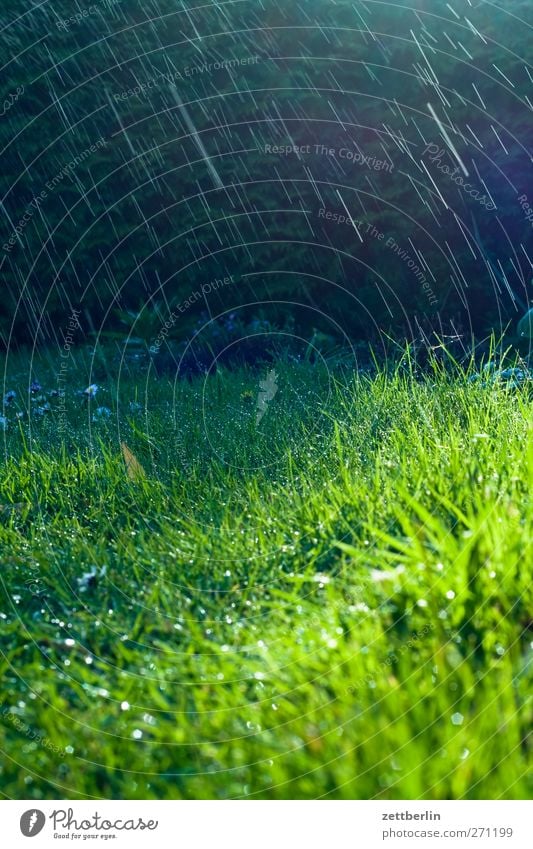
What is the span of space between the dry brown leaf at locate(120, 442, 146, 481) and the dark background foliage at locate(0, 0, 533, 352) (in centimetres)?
285

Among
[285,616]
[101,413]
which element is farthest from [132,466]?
[285,616]

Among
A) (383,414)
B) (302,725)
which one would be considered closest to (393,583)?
(302,725)

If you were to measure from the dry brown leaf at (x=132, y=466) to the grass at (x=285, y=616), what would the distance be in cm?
4

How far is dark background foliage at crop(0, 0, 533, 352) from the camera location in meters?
6.48

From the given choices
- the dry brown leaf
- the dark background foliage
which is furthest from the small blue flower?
the dark background foliage

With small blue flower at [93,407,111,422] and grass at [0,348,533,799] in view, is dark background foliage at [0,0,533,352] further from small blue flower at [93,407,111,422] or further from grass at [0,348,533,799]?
grass at [0,348,533,799]

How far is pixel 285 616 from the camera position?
231 centimetres

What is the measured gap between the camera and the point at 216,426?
458cm

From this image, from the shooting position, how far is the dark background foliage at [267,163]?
648 centimetres

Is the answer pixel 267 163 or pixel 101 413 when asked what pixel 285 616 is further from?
pixel 267 163

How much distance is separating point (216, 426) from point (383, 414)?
1.04 metres

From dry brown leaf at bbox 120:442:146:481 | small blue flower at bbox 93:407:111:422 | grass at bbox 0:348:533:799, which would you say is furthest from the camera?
small blue flower at bbox 93:407:111:422
